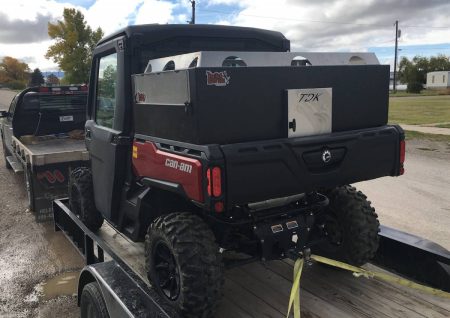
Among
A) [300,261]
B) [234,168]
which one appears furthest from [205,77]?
[300,261]

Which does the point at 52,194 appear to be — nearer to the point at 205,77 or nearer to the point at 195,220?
the point at 195,220

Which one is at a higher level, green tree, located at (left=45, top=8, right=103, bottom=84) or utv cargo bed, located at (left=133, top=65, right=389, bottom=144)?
green tree, located at (left=45, top=8, right=103, bottom=84)

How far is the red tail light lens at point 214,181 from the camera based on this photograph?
7.96ft

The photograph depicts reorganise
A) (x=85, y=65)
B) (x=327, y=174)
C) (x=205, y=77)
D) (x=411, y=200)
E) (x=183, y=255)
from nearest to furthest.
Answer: (x=205, y=77)
(x=183, y=255)
(x=327, y=174)
(x=411, y=200)
(x=85, y=65)

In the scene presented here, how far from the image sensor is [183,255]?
2.63m

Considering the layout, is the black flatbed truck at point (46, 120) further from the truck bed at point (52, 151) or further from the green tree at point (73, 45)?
the green tree at point (73, 45)

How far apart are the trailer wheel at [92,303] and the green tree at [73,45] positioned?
36.9 m

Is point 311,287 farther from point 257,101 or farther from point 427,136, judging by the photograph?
point 427,136

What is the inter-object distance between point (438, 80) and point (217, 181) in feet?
225

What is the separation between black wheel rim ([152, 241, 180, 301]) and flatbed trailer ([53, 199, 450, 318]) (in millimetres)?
122

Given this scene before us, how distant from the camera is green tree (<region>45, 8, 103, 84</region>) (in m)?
37.8

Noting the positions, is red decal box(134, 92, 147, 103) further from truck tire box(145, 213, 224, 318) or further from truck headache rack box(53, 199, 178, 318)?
truck headache rack box(53, 199, 178, 318)

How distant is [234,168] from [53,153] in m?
4.79

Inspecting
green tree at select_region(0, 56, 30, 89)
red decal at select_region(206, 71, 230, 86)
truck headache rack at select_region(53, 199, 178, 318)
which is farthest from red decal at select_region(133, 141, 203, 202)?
green tree at select_region(0, 56, 30, 89)
